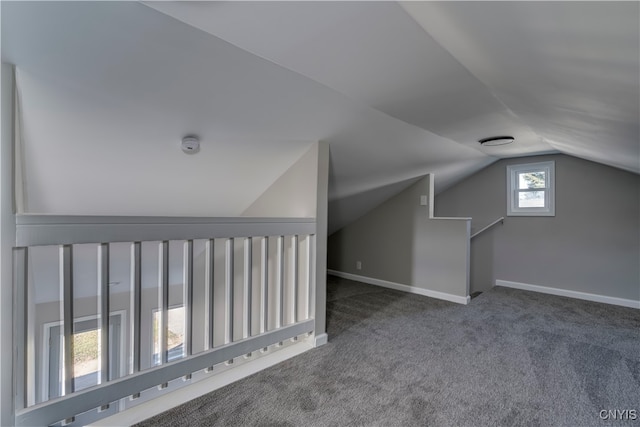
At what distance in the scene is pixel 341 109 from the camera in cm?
215

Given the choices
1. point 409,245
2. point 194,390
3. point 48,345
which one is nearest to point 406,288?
point 409,245

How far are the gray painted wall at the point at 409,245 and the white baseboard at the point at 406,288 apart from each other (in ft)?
0.16

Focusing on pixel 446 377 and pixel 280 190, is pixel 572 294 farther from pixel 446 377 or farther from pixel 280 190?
pixel 280 190

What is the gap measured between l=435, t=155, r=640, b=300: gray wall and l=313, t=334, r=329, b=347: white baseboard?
3.49 m

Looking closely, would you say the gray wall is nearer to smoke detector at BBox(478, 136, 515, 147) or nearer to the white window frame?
smoke detector at BBox(478, 136, 515, 147)

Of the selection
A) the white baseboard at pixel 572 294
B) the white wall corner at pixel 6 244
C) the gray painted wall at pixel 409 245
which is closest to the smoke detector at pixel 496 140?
the gray painted wall at pixel 409 245

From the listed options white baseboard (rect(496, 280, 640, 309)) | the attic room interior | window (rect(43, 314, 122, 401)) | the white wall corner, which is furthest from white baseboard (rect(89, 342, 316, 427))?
white baseboard (rect(496, 280, 640, 309))

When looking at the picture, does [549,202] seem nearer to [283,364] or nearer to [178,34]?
[283,364]

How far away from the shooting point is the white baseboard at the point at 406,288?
3660 millimetres

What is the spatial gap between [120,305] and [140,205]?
5.74 ft

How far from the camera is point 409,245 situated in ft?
13.6

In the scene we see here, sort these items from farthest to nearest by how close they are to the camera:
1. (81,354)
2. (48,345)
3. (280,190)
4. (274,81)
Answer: (81,354) → (48,345) → (280,190) → (274,81)

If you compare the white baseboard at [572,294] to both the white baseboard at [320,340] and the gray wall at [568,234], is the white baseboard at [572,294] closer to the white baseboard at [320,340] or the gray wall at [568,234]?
the gray wall at [568,234]

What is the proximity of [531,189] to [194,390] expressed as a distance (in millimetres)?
4900
